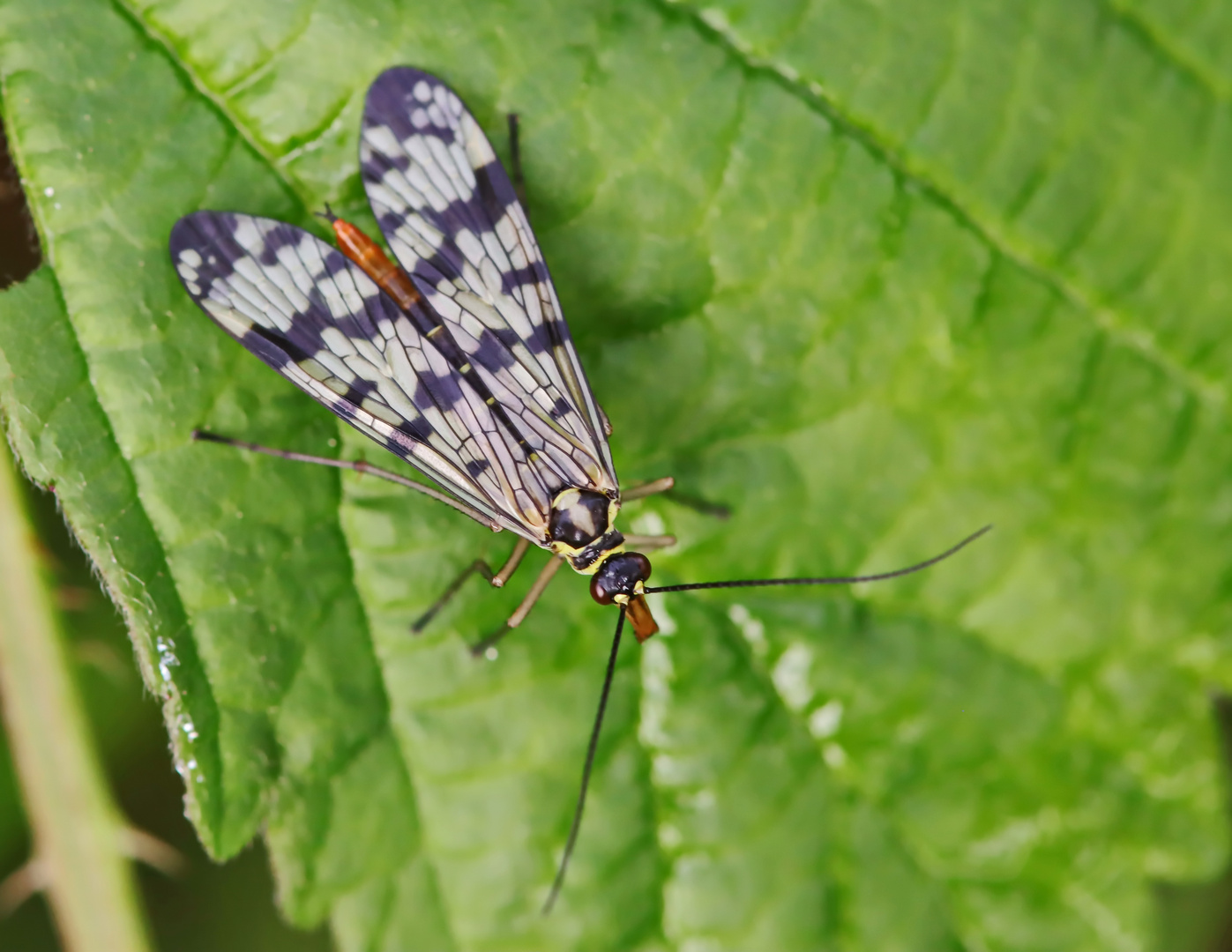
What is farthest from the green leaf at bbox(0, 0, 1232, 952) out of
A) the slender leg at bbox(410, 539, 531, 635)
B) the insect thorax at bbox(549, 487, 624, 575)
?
the insect thorax at bbox(549, 487, 624, 575)

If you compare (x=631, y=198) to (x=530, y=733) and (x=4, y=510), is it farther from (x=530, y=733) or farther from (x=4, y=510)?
(x=4, y=510)

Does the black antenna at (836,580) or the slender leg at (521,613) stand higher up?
the black antenna at (836,580)

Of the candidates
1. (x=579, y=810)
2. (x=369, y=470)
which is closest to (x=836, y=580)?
(x=579, y=810)

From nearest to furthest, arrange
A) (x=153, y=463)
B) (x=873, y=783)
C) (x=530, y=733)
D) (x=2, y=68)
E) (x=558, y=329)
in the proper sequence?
(x=2, y=68), (x=153, y=463), (x=558, y=329), (x=530, y=733), (x=873, y=783)

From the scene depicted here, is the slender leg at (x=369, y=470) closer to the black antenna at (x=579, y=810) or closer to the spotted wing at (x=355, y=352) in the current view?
the spotted wing at (x=355, y=352)

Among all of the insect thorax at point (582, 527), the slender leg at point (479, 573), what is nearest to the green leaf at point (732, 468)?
the slender leg at point (479, 573)

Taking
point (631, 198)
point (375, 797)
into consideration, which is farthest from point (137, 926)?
point (631, 198)
